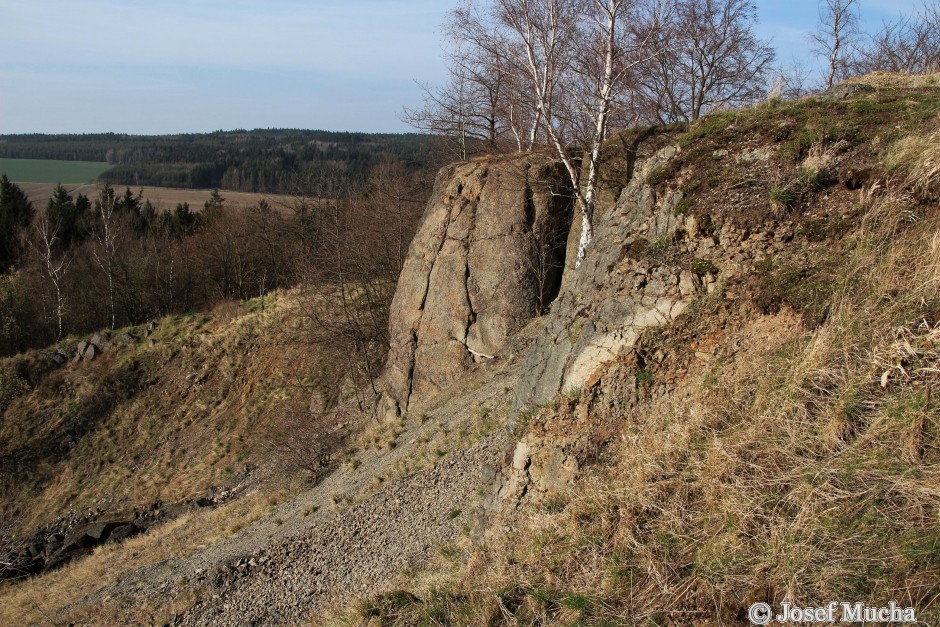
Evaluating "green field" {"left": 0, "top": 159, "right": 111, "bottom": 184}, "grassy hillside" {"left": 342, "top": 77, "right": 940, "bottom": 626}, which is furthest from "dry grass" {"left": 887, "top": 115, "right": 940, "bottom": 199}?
"green field" {"left": 0, "top": 159, "right": 111, "bottom": 184}

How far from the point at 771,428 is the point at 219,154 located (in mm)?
130150

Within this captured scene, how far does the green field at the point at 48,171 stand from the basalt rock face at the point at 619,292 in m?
92.5

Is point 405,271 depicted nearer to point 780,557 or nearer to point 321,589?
point 321,589

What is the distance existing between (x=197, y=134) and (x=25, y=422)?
6770 inches

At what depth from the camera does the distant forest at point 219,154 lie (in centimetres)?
9325

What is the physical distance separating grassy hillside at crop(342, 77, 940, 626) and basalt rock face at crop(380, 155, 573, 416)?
8.18 metres

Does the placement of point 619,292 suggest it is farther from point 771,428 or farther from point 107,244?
point 107,244

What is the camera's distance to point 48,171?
101 meters

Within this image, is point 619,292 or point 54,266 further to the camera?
point 54,266

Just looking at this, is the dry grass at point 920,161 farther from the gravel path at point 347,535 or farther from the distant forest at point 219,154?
the distant forest at point 219,154

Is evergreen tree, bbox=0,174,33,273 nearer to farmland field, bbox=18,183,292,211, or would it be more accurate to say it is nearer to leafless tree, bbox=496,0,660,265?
farmland field, bbox=18,183,292,211

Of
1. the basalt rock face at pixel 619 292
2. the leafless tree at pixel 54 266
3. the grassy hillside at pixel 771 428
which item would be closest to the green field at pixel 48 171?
the leafless tree at pixel 54 266

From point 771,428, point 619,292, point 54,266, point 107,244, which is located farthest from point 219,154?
point 771,428

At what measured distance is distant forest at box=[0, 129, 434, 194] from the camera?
93.2 m
